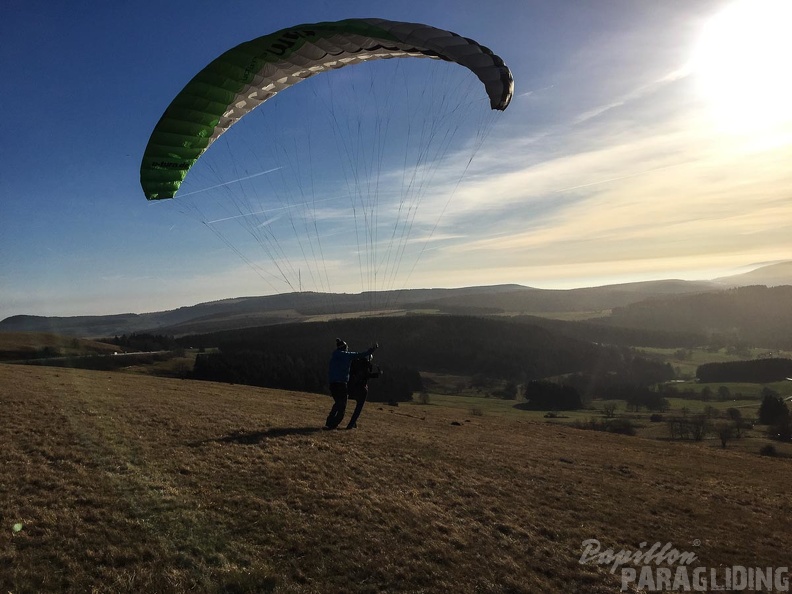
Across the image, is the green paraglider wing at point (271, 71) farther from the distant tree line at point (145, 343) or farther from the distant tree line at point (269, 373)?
the distant tree line at point (145, 343)

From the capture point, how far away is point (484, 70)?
13.6m

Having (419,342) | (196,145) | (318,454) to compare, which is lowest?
(419,342)

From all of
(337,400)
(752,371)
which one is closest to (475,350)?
(752,371)

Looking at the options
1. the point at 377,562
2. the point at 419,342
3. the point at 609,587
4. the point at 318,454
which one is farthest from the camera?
the point at 419,342

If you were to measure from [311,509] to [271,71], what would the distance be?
1395 cm

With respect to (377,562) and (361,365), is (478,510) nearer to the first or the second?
(377,562)

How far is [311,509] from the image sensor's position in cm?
936

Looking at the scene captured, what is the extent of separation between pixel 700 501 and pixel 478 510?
8797mm

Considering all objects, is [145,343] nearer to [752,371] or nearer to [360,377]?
[360,377]

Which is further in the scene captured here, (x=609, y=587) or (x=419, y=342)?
(x=419, y=342)

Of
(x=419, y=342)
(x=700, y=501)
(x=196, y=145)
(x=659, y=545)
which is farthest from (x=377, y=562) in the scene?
(x=419, y=342)

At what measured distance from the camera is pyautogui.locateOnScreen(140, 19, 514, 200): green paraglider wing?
1356cm

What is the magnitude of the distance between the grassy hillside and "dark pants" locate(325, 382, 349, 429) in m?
0.85

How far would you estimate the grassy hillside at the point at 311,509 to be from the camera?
717 cm
